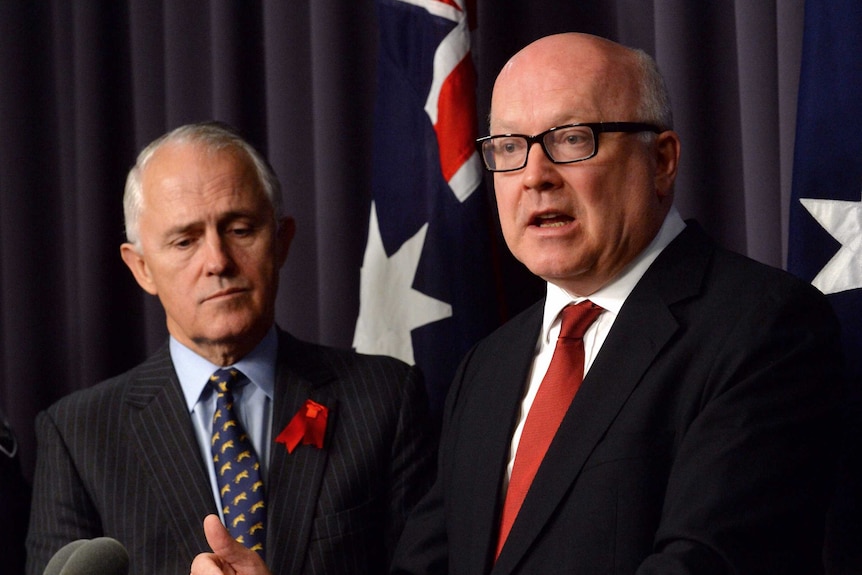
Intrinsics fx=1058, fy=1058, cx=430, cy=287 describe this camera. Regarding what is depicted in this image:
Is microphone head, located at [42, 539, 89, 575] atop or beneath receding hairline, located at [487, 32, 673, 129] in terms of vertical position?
beneath

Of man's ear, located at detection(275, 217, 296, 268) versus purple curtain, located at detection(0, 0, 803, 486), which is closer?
man's ear, located at detection(275, 217, 296, 268)

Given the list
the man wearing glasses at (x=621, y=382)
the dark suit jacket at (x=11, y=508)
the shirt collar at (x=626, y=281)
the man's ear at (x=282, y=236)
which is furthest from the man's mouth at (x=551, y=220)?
the dark suit jacket at (x=11, y=508)

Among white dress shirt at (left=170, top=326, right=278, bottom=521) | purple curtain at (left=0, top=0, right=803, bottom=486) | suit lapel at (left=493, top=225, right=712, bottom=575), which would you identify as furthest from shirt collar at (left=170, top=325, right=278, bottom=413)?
suit lapel at (left=493, top=225, right=712, bottom=575)

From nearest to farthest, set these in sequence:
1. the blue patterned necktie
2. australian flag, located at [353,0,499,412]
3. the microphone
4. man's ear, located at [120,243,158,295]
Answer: the microphone → the blue patterned necktie → man's ear, located at [120,243,158,295] → australian flag, located at [353,0,499,412]

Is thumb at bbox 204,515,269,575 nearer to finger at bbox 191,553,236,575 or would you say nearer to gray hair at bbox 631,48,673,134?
finger at bbox 191,553,236,575

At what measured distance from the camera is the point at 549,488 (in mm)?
1609

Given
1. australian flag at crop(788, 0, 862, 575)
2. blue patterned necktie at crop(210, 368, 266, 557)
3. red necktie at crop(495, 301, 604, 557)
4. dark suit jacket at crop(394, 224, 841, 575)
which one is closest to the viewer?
dark suit jacket at crop(394, 224, 841, 575)

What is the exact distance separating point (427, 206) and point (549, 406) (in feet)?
3.28

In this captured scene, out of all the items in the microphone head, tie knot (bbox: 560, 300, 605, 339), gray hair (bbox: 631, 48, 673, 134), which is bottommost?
the microphone head

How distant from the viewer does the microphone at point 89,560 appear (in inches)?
52.2

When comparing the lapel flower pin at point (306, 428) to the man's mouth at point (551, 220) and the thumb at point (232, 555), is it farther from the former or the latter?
the man's mouth at point (551, 220)

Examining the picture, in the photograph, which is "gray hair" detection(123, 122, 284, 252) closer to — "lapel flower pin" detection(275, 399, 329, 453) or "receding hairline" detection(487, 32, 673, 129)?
"lapel flower pin" detection(275, 399, 329, 453)

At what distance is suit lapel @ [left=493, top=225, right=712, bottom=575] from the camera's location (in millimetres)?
1606

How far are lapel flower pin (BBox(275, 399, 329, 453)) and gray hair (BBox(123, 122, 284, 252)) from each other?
46 centimetres
